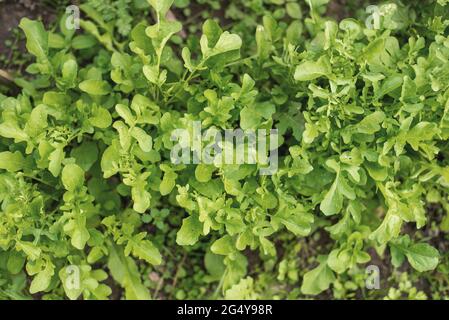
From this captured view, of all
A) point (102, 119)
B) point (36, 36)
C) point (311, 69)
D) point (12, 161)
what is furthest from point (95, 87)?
point (311, 69)

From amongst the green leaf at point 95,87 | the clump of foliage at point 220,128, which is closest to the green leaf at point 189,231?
the clump of foliage at point 220,128

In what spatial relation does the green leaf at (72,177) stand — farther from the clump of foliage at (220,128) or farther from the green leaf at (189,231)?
the green leaf at (189,231)

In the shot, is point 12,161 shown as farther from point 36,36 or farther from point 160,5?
point 160,5

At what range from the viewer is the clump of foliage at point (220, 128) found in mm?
2254

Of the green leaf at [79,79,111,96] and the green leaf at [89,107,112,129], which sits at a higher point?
the green leaf at [79,79,111,96]

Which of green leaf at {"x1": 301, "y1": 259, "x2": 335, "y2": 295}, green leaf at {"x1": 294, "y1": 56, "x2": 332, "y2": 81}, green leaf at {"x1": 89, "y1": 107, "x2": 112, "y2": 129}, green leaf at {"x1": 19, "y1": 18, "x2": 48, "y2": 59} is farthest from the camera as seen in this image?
green leaf at {"x1": 301, "y1": 259, "x2": 335, "y2": 295}

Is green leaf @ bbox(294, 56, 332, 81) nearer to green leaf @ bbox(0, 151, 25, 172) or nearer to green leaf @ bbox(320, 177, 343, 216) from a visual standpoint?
green leaf @ bbox(320, 177, 343, 216)

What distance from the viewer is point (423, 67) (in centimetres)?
231

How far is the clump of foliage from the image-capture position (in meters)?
2.25

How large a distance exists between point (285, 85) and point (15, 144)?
1156 mm

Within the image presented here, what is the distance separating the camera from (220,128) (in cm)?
238

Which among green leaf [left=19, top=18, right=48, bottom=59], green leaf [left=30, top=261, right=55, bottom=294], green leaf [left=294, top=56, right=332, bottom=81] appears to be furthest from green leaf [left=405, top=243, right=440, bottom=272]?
green leaf [left=19, top=18, right=48, bottom=59]

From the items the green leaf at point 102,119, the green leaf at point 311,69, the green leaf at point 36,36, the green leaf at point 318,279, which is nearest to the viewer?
the green leaf at point 311,69

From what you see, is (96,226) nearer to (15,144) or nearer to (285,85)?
(15,144)
